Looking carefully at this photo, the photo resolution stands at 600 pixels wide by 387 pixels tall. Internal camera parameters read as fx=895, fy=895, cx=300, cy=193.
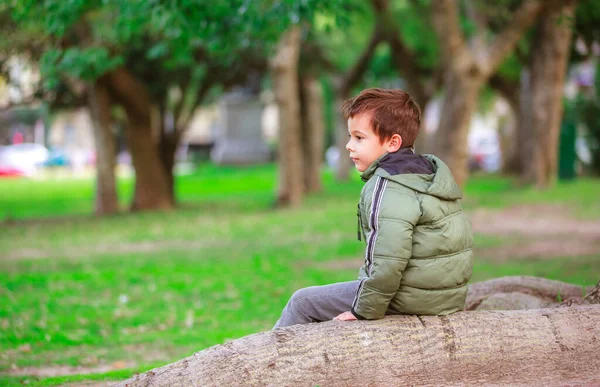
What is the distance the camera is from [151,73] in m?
22.4

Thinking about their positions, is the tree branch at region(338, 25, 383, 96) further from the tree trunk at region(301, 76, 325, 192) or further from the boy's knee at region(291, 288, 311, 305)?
the boy's knee at region(291, 288, 311, 305)

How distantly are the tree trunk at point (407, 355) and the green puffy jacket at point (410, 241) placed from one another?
0.40 feet

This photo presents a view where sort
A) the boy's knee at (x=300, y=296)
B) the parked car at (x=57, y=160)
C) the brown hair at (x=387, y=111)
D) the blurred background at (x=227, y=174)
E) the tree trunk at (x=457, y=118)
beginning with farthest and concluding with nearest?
the parked car at (x=57, y=160) → the tree trunk at (x=457, y=118) → the blurred background at (x=227, y=174) → the boy's knee at (x=300, y=296) → the brown hair at (x=387, y=111)

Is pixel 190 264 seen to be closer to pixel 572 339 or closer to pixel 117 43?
pixel 117 43

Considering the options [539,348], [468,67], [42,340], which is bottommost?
[42,340]

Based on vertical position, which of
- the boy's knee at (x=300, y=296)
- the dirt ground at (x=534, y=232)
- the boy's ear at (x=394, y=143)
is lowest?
the dirt ground at (x=534, y=232)

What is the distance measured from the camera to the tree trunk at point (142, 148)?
21.1 metres

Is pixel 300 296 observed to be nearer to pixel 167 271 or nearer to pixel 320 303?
pixel 320 303

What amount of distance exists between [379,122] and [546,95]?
1942cm

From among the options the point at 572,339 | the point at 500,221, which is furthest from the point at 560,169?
the point at 572,339

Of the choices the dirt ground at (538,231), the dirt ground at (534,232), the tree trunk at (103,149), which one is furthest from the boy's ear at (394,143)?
the tree trunk at (103,149)

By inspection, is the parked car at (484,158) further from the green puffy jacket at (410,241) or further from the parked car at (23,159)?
the green puffy jacket at (410,241)

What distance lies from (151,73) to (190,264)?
10698 mm

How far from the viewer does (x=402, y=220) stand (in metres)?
3.86
